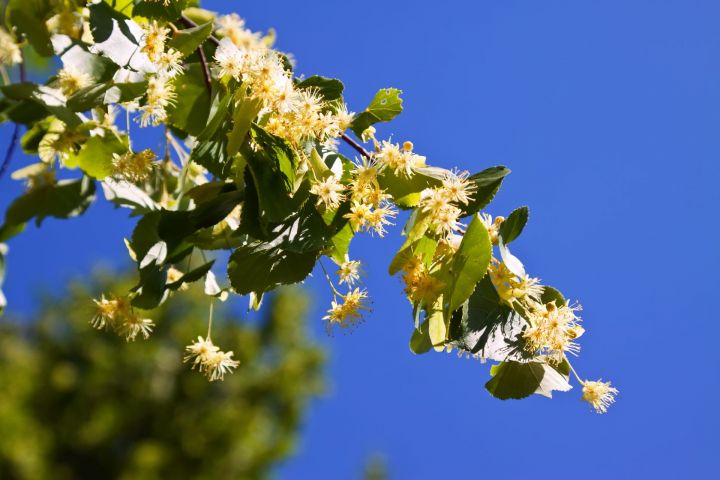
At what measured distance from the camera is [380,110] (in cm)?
117

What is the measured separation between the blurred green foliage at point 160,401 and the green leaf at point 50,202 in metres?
7.96

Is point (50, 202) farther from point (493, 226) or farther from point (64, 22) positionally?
point (493, 226)

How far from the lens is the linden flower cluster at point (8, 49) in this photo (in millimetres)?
1221

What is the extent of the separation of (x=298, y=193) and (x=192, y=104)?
0.39 metres

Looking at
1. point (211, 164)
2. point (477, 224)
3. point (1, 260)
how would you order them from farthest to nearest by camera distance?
point (1, 260), point (211, 164), point (477, 224)

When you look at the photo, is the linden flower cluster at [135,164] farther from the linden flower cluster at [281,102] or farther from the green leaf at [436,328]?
the green leaf at [436,328]

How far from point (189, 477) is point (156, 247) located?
357 inches

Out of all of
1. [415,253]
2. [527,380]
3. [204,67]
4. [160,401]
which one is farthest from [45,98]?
[160,401]

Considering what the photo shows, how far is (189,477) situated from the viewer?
378 inches

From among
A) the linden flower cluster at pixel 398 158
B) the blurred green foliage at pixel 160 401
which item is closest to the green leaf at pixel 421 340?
the linden flower cluster at pixel 398 158

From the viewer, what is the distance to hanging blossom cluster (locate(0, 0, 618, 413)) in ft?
3.40

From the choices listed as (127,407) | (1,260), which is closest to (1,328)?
(127,407)

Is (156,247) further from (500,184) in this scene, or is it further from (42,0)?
(500,184)

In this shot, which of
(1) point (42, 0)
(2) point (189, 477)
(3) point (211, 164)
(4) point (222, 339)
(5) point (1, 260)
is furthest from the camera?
(4) point (222, 339)
